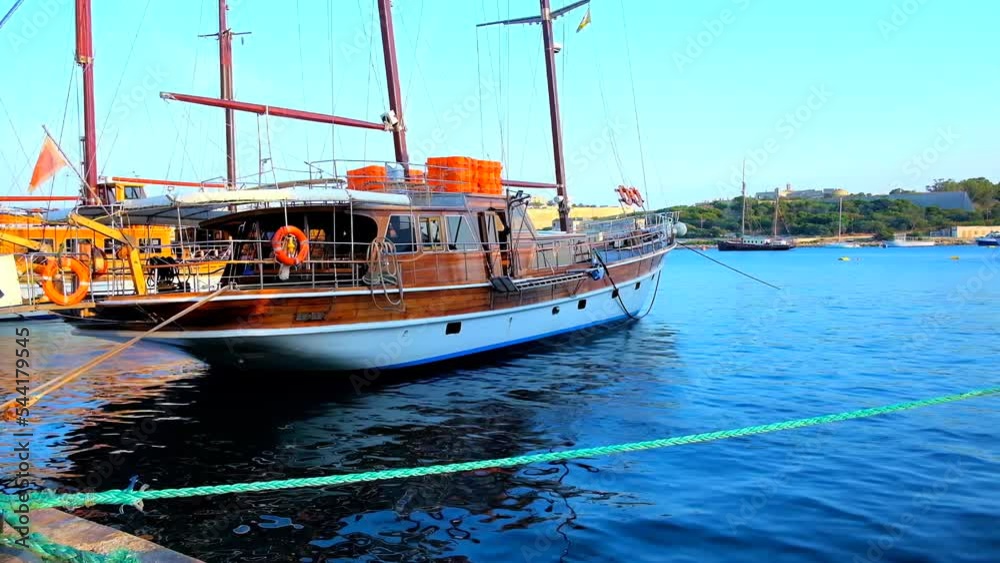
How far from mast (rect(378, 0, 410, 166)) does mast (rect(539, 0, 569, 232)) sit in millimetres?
6936

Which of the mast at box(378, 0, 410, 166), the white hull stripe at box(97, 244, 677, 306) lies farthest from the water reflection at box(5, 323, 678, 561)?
the mast at box(378, 0, 410, 166)

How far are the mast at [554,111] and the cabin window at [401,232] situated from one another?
1027 centimetres

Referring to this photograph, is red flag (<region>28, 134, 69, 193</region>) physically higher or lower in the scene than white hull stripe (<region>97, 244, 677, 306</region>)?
higher

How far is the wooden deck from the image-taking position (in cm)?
430

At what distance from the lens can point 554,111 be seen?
2444 centimetres

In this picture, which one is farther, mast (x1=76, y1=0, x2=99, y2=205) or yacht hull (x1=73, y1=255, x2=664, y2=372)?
mast (x1=76, y1=0, x2=99, y2=205)

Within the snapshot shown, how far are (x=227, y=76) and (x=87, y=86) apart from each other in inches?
278

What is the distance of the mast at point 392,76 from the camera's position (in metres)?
19.0

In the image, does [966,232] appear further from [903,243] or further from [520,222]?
[520,222]

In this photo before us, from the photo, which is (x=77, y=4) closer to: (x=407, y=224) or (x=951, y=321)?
(x=407, y=224)

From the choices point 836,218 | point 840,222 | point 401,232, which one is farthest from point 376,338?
point 836,218

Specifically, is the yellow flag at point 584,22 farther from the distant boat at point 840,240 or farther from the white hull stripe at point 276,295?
the distant boat at point 840,240

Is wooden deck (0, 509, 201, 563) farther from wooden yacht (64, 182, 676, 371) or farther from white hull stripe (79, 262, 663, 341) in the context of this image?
white hull stripe (79, 262, 663, 341)

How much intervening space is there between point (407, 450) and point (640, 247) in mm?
14875
